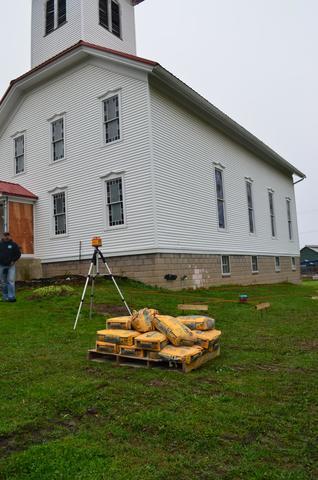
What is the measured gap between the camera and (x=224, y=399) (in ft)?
14.4

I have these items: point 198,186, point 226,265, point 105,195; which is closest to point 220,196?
point 198,186

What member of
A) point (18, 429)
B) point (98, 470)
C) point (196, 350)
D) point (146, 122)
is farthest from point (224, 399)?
point (146, 122)

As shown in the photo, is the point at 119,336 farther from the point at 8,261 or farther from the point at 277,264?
the point at 277,264

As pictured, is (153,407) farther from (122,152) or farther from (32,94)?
(32,94)

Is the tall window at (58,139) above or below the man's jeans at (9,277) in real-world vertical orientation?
above

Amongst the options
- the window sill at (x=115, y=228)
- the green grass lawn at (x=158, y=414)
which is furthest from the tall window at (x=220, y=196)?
the green grass lawn at (x=158, y=414)

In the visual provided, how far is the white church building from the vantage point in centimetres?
1547

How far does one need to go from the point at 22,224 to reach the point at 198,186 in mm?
8113

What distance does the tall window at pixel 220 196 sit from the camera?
20.1 meters

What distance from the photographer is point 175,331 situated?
231 inches

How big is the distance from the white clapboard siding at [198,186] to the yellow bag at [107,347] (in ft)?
29.3

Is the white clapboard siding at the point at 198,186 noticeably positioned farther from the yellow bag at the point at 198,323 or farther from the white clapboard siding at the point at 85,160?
the yellow bag at the point at 198,323

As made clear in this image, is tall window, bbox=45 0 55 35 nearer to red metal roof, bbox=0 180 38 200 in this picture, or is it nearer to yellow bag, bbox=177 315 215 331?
red metal roof, bbox=0 180 38 200

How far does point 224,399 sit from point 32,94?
19370 millimetres
